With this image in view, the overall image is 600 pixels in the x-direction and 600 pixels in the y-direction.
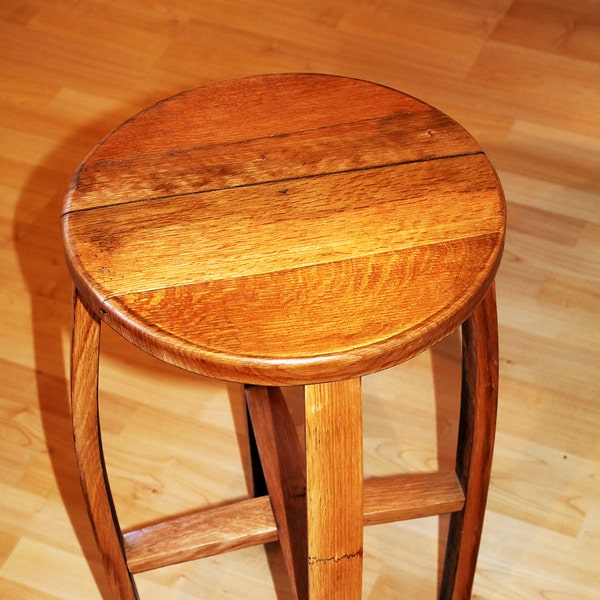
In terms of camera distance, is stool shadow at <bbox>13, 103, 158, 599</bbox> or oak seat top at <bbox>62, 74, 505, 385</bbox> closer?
oak seat top at <bbox>62, 74, 505, 385</bbox>

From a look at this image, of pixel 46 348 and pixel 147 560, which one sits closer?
pixel 147 560

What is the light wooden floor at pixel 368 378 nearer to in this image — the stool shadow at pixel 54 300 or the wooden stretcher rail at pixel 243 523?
the stool shadow at pixel 54 300

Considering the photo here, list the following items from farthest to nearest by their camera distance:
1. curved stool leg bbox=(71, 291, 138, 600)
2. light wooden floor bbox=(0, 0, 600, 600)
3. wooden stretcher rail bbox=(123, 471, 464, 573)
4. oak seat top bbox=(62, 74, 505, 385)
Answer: light wooden floor bbox=(0, 0, 600, 600) < wooden stretcher rail bbox=(123, 471, 464, 573) < curved stool leg bbox=(71, 291, 138, 600) < oak seat top bbox=(62, 74, 505, 385)

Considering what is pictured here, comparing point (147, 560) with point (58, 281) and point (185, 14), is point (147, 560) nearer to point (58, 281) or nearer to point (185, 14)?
point (58, 281)

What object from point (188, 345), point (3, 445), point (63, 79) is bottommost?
point (3, 445)

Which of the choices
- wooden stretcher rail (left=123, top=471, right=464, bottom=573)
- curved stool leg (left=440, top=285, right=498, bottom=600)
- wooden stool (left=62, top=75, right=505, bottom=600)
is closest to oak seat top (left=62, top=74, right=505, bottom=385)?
wooden stool (left=62, top=75, right=505, bottom=600)

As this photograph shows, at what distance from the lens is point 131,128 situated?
0.92 meters

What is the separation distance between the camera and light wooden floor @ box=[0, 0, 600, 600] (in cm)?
122

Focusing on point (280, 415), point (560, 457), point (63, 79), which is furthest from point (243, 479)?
point (63, 79)

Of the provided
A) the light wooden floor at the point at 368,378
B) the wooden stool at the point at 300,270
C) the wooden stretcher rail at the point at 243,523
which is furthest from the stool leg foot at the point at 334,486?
the light wooden floor at the point at 368,378

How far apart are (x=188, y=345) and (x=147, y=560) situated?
0.37m

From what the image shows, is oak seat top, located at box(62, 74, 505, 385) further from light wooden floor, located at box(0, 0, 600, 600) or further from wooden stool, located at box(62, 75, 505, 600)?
light wooden floor, located at box(0, 0, 600, 600)

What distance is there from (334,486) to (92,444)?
253 millimetres

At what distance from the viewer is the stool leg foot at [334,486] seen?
2.47 ft
